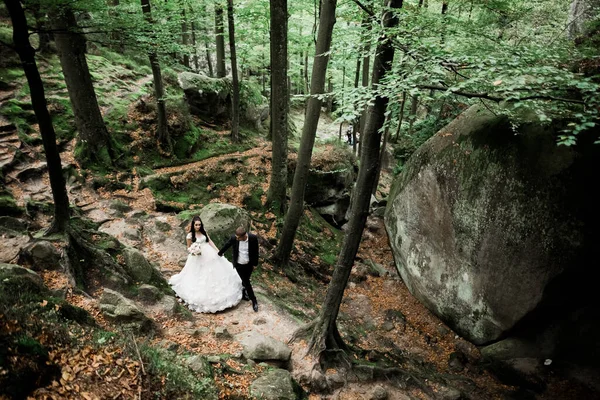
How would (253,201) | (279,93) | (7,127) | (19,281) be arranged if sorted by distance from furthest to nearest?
(253,201), (7,127), (279,93), (19,281)

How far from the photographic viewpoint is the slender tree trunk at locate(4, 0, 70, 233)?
5273 millimetres

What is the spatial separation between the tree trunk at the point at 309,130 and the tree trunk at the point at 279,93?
0.97 metres

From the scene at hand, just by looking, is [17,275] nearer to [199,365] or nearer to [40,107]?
[199,365]

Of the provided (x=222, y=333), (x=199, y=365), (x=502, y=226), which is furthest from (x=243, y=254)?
(x=502, y=226)

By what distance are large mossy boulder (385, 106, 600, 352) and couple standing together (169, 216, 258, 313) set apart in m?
4.77

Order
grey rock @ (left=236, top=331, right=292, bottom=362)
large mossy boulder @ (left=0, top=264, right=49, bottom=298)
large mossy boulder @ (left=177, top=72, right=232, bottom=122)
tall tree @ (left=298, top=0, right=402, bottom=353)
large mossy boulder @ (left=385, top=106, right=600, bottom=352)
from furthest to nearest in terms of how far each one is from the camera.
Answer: large mossy boulder @ (left=177, top=72, right=232, bottom=122) < large mossy boulder @ (left=385, top=106, right=600, bottom=352) < grey rock @ (left=236, top=331, right=292, bottom=362) < tall tree @ (left=298, top=0, right=402, bottom=353) < large mossy boulder @ (left=0, top=264, right=49, bottom=298)

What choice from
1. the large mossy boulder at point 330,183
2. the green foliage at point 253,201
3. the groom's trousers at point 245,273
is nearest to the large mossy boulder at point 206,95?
the large mossy boulder at point 330,183

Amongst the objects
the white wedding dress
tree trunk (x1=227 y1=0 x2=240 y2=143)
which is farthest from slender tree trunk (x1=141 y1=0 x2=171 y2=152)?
the white wedding dress

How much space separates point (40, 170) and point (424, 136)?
14388mm

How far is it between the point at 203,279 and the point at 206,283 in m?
0.12

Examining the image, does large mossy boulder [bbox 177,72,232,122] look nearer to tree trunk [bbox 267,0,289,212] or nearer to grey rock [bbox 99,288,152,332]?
tree trunk [bbox 267,0,289,212]

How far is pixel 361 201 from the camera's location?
20.4ft

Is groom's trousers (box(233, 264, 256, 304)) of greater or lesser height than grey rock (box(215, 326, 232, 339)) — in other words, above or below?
above

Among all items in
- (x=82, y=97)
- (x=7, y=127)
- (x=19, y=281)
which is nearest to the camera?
(x=19, y=281)
